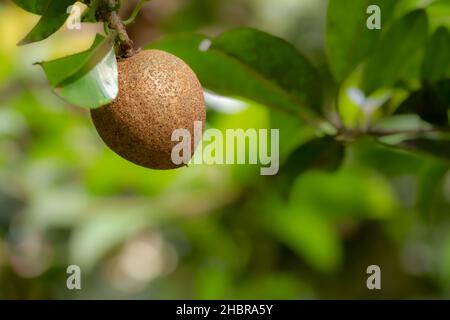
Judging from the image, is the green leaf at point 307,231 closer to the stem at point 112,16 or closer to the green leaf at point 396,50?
the green leaf at point 396,50

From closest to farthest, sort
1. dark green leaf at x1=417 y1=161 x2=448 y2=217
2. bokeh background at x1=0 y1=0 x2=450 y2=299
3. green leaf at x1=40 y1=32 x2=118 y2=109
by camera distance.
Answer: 1. green leaf at x1=40 y1=32 x2=118 y2=109
2. dark green leaf at x1=417 y1=161 x2=448 y2=217
3. bokeh background at x1=0 y1=0 x2=450 y2=299

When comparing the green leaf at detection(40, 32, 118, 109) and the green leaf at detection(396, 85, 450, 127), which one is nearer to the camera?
the green leaf at detection(40, 32, 118, 109)

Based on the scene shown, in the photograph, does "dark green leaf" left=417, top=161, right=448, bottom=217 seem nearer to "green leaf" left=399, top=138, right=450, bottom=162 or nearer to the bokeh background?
"green leaf" left=399, top=138, right=450, bottom=162

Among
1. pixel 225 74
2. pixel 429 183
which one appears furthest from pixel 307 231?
pixel 225 74

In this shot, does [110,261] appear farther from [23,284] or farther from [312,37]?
[312,37]

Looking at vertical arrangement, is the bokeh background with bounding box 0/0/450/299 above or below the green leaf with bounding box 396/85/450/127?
above

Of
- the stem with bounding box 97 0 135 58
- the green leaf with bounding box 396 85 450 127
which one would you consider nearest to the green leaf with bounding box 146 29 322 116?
the green leaf with bounding box 396 85 450 127
